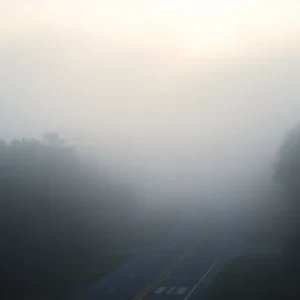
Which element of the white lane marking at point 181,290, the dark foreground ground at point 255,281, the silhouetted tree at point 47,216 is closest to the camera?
the dark foreground ground at point 255,281

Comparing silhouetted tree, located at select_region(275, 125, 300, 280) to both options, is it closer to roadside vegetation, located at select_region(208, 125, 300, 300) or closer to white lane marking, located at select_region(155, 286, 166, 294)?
roadside vegetation, located at select_region(208, 125, 300, 300)

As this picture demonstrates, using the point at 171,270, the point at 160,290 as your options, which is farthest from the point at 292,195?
the point at 160,290

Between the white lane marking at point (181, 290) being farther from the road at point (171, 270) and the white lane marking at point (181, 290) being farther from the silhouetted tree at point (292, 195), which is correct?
the silhouetted tree at point (292, 195)

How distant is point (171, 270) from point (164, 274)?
1.47m

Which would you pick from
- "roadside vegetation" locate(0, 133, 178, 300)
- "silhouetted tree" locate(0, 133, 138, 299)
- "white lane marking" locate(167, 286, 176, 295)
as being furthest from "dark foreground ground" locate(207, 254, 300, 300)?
"silhouetted tree" locate(0, 133, 138, 299)

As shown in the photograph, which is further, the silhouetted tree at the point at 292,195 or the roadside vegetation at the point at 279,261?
the silhouetted tree at the point at 292,195

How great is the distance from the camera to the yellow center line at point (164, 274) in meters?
29.5

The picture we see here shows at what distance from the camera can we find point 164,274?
35.1 metres

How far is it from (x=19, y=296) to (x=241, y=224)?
32.9m

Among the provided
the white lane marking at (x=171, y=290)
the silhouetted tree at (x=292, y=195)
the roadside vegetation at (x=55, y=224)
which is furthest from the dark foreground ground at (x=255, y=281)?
the roadside vegetation at (x=55, y=224)

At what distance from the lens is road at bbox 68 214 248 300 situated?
1175 inches

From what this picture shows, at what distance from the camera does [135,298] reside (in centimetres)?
2866

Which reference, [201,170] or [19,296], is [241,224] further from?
[201,170]

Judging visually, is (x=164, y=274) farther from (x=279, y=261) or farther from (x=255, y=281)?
(x=279, y=261)
